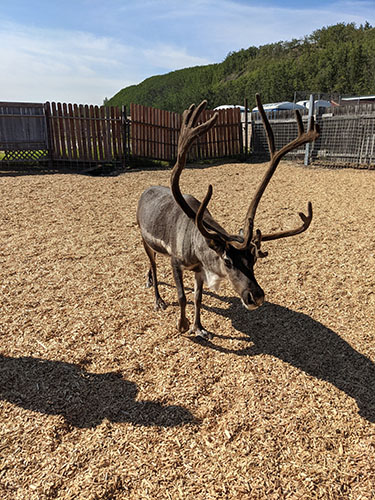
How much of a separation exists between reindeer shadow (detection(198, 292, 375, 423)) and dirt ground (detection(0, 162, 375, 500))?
→ 0.02m

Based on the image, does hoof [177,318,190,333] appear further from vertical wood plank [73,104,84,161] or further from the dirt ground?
vertical wood plank [73,104,84,161]

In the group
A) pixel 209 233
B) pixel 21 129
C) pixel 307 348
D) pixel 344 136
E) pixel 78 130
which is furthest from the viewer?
pixel 78 130

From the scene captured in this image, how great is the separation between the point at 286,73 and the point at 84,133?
258ft

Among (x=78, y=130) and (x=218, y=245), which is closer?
(x=218, y=245)

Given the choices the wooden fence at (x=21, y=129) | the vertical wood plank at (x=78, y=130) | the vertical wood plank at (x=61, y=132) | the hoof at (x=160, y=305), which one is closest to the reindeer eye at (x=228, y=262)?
the hoof at (x=160, y=305)

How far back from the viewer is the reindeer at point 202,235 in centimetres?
318

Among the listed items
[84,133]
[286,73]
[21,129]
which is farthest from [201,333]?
[286,73]

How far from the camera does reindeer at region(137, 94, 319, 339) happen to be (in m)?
3.18

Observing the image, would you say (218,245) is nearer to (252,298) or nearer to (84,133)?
(252,298)

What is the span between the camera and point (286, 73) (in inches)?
3137

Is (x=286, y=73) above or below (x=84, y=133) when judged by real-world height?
above

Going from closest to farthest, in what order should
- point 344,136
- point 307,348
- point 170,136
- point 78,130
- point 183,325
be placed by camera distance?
point 307,348 → point 183,325 → point 344,136 → point 78,130 → point 170,136

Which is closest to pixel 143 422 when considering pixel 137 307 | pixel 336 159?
pixel 137 307

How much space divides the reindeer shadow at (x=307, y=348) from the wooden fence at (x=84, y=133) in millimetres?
10966
